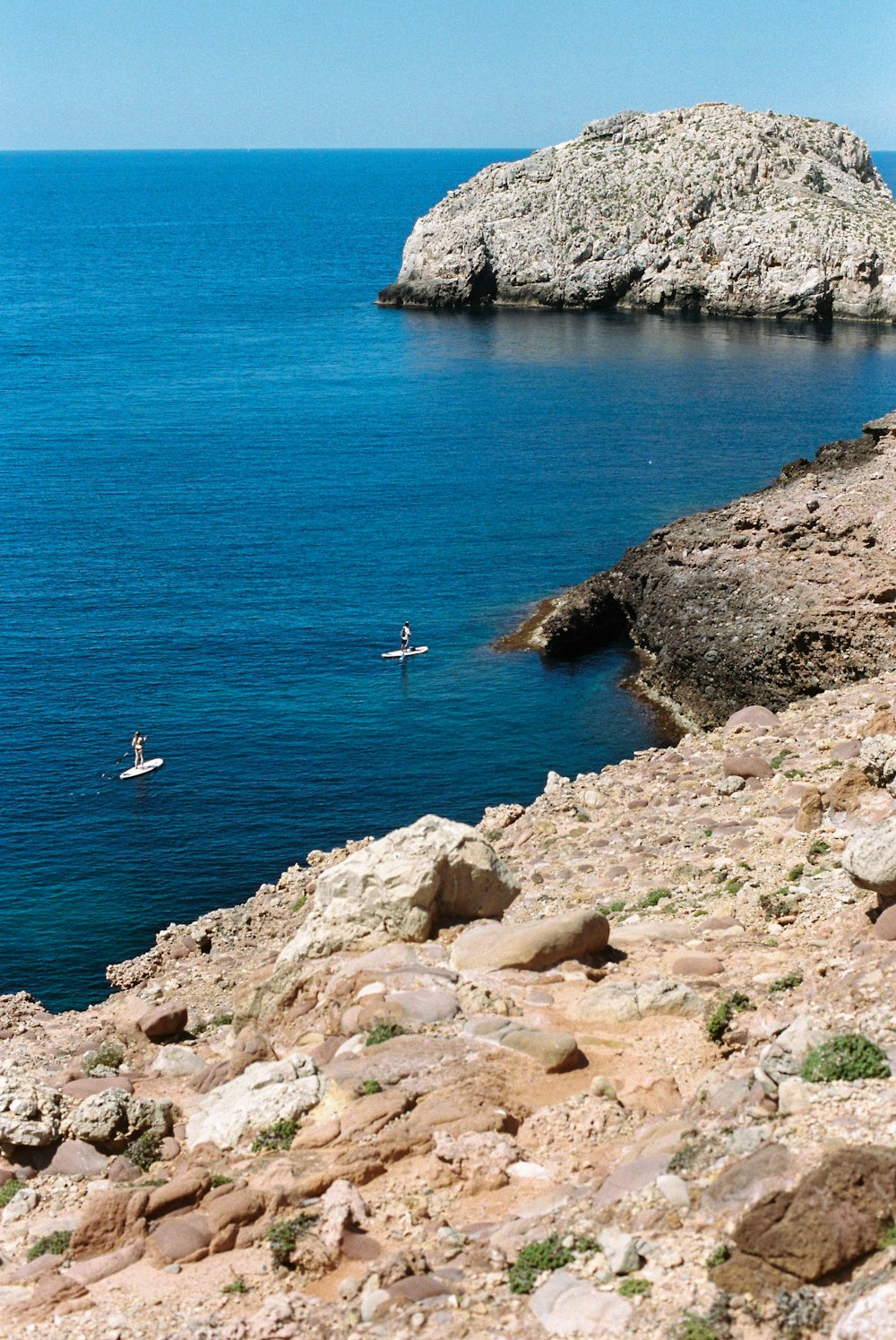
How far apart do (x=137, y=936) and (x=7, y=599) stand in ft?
131

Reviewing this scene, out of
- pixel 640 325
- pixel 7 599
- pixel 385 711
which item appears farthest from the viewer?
pixel 640 325

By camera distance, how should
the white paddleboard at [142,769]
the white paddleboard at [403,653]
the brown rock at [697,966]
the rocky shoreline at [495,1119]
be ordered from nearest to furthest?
the rocky shoreline at [495,1119]
the brown rock at [697,966]
the white paddleboard at [142,769]
the white paddleboard at [403,653]

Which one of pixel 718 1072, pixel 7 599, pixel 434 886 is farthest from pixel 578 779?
pixel 7 599

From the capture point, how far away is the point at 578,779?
4944 centimetres

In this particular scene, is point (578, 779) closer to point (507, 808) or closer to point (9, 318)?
point (507, 808)

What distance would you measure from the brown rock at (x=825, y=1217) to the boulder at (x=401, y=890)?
1237 cm

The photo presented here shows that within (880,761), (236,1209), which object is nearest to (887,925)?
(880,761)

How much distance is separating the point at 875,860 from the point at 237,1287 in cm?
1327

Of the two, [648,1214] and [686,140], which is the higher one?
[686,140]

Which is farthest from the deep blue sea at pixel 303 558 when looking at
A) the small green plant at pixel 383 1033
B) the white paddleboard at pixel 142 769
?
the small green plant at pixel 383 1033

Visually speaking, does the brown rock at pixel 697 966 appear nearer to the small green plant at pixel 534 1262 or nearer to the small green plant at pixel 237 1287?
the small green plant at pixel 534 1262

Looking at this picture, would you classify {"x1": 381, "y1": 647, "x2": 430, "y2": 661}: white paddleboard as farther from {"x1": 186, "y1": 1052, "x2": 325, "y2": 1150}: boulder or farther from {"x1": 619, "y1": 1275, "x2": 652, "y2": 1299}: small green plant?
{"x1": 619, "y1": 1275, "x2": 652, "y2": 1299}: small green plant

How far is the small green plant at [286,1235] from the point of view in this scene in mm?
19562

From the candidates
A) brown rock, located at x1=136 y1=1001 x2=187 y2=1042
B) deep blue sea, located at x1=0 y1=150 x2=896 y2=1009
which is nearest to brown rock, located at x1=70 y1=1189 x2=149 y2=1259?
brown rock, located at x1=136 y1=1001 x2=187 y2=1042
